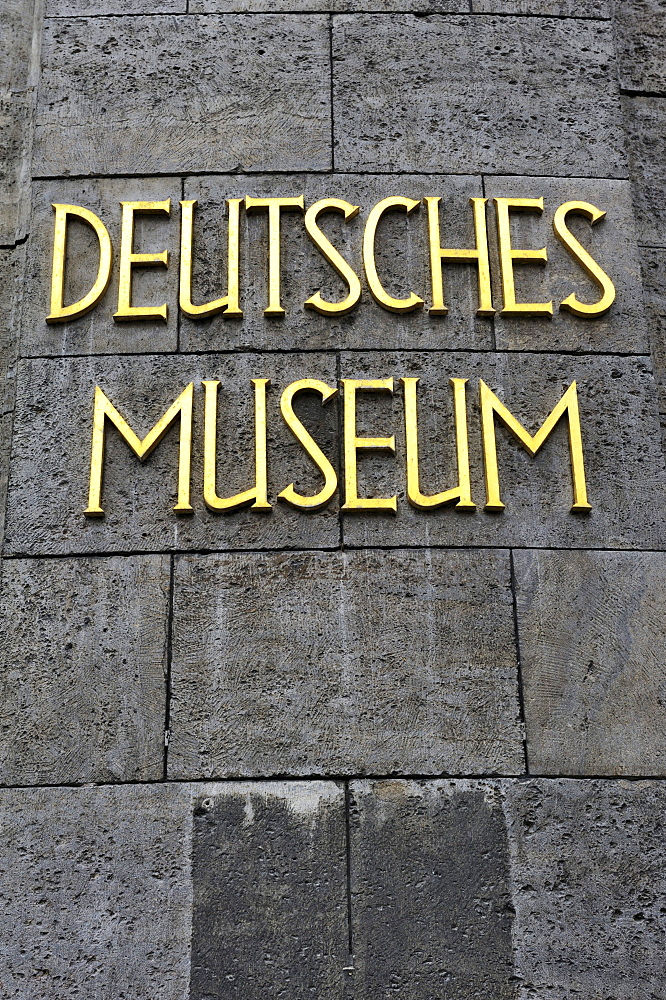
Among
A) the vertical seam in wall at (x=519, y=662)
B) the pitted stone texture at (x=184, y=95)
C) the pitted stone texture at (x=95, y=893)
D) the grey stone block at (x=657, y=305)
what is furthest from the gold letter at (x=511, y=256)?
the pitted stone texture at (x=95, y=893)

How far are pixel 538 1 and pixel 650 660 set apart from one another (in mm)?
3466

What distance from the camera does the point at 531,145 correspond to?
542cm

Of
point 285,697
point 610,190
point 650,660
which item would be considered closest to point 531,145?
point 610,190

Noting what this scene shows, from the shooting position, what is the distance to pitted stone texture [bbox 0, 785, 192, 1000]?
164 inches

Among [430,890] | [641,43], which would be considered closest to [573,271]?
[641,43]

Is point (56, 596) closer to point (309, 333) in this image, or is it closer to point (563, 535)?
point (309, 333)

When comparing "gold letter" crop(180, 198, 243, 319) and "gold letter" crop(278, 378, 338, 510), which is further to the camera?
"gold letter" crop(180, 198, 243, 319)

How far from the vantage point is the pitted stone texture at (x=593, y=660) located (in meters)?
4.48

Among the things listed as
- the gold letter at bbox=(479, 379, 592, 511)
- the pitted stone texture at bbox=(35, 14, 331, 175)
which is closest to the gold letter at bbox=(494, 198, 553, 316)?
the gold letter at bbox=(479, 379, 592, 511)

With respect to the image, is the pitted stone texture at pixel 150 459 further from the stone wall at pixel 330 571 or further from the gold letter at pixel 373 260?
the gold letter at pixel 373 260

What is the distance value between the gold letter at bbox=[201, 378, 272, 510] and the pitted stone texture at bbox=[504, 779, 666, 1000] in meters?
1.62

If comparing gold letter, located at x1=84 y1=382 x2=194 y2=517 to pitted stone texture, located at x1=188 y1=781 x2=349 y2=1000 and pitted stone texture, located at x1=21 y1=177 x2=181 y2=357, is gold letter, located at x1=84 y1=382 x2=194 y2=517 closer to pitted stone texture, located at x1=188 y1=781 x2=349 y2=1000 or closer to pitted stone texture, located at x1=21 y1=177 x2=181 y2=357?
pitted stone texture, located at x1=21 y1=177 x2=181 y2=357

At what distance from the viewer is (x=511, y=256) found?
5.19m

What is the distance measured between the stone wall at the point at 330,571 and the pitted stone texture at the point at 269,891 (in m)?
0.01
